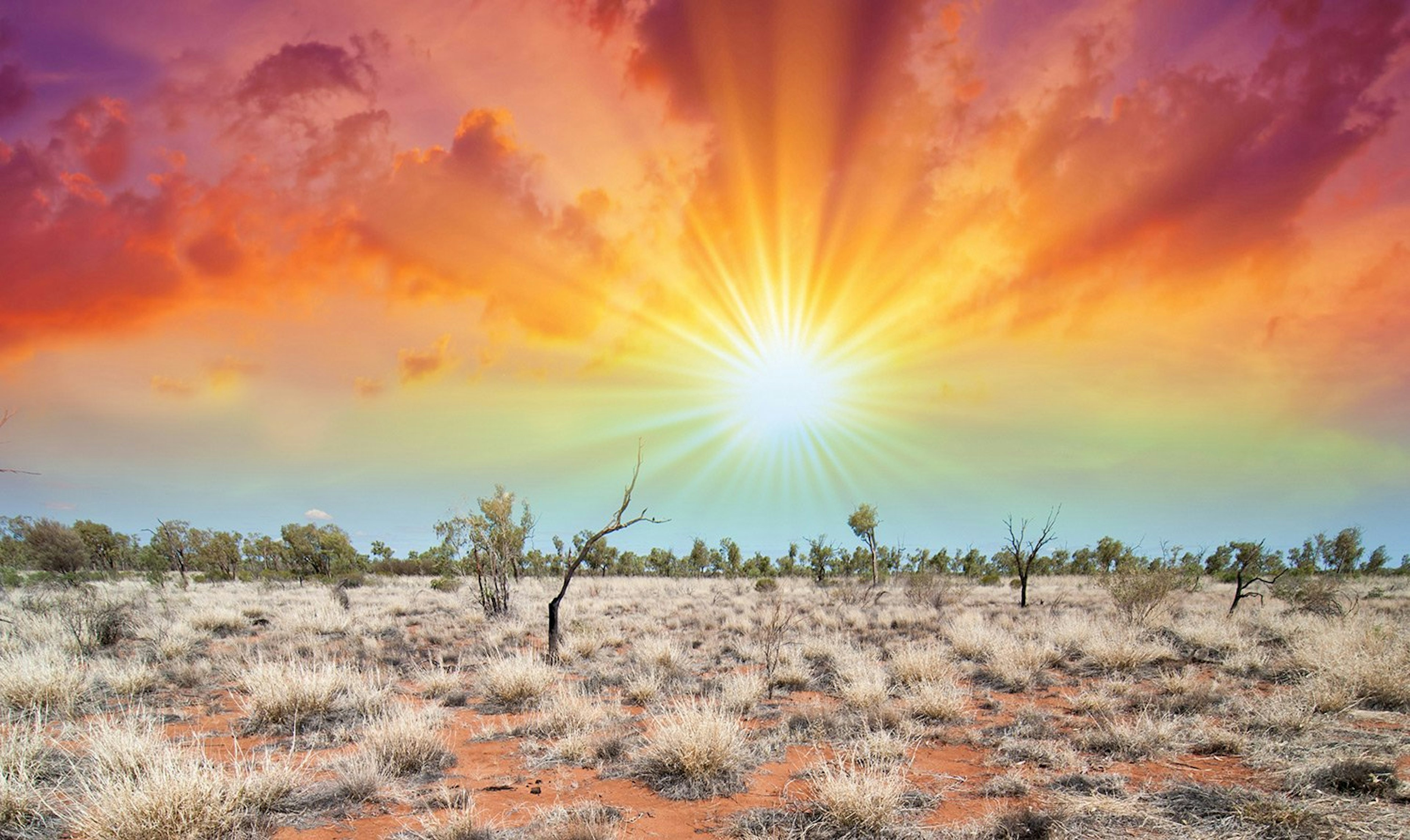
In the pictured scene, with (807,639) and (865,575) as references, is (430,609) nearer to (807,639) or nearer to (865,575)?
(807,639)

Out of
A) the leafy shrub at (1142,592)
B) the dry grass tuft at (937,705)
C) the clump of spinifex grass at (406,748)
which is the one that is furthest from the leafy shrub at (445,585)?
the leafy shrub at (1142,592)

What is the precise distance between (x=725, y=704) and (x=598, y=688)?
10.4ft

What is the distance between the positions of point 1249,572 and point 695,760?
56.0 m

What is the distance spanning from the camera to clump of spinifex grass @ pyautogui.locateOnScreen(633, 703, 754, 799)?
6828 mm

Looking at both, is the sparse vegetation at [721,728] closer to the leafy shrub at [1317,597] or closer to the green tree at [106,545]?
the leafy shrub at [1317,597]

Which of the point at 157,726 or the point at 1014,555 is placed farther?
the point at 1014,555

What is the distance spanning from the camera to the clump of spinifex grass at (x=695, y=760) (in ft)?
22.4

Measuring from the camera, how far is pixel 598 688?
38.2 ft

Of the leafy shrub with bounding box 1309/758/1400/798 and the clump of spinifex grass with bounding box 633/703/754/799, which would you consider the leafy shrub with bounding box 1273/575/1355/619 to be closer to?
the leafy shrub with bounding box 1309/758/1400/798

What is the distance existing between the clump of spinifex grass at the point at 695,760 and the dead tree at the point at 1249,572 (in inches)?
803

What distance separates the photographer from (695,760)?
7051mm

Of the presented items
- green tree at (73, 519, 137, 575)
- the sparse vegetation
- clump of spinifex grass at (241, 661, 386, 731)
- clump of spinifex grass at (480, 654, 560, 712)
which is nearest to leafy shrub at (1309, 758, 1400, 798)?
the sparse vegetation

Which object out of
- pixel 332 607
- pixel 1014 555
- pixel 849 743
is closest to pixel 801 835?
pixel 849 743

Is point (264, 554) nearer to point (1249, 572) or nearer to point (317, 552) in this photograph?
point (317, 552)
